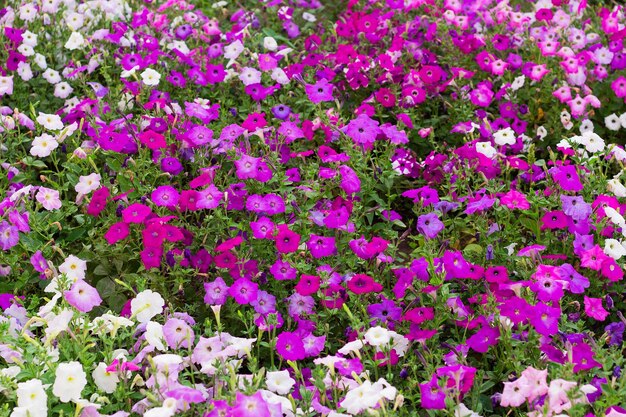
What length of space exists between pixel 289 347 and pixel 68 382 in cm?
83

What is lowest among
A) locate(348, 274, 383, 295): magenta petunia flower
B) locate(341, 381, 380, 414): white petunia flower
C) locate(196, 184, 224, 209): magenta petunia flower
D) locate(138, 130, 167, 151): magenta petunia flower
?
locate(348, 274, 383, 295): magenta petunia flower

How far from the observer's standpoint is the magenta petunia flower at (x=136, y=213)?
371 cm

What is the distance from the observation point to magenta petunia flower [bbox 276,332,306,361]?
3.32 metres

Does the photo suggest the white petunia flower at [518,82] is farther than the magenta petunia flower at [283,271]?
Yes

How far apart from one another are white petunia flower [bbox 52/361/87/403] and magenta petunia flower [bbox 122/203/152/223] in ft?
3.12

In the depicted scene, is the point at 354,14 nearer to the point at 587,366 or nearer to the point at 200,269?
the point at 200,269

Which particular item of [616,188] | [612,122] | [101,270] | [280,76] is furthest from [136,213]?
[612,122]

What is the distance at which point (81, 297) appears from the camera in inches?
134

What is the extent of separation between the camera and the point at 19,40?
204 inches

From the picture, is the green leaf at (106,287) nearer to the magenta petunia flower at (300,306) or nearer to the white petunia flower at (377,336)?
the magenta petunia flower at (300,306)

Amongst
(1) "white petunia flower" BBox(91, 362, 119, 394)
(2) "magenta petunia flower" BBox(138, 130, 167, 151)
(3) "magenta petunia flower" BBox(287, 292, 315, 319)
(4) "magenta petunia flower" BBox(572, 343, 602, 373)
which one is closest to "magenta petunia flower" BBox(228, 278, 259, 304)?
(3) "magenta petunia flower" BBox(287, 292, 315, 319)

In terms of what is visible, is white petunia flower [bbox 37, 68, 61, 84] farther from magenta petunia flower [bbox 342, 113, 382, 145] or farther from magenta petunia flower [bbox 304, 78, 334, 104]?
magenta petunia flower [bbox 342, 113, 382, 145]

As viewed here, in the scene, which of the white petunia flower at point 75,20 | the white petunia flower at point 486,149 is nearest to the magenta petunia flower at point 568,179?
the white petunia flower at point 486,149

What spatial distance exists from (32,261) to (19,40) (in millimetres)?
1936
